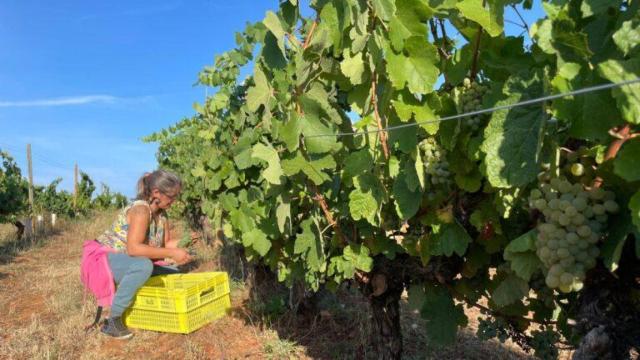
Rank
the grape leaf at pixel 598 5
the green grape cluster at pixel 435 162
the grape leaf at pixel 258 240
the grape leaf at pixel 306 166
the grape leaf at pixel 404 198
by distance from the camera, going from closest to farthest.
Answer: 1. the grape leaf at pixel 598 5
2. the green grape cluster at pixel 435 162
3. the grape leaf at pixel 404 198
4. the grape leaf at pixel 306 166
5. the grape leaf at pixel 258 240

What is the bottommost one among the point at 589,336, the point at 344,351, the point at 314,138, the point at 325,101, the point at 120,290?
the point at 344,351

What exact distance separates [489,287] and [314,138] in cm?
91

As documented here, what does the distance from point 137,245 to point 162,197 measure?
46cm

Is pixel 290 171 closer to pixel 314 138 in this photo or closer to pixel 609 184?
pixel 314 138

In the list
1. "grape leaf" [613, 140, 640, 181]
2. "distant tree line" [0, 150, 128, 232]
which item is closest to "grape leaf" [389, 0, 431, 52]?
"grape leaf" [613, 140, 640, 181]

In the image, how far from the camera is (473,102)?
1.45 m

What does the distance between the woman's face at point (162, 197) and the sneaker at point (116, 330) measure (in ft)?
3.27

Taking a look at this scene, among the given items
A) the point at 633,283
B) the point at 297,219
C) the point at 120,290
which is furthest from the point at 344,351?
the point at 633,283

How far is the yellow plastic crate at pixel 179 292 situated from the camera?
4.14 m

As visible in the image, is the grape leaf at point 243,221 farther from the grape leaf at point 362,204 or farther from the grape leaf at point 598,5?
the grape leaf at point 598,5

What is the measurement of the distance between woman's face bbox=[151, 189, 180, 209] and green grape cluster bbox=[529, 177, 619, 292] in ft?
11.9

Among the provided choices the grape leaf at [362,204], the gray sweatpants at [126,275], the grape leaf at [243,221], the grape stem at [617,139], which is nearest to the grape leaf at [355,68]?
the grape leaf at [362,204]

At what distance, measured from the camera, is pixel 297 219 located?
2.93 m

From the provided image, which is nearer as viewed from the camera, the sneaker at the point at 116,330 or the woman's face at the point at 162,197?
the sneaker at the point at 116,330
